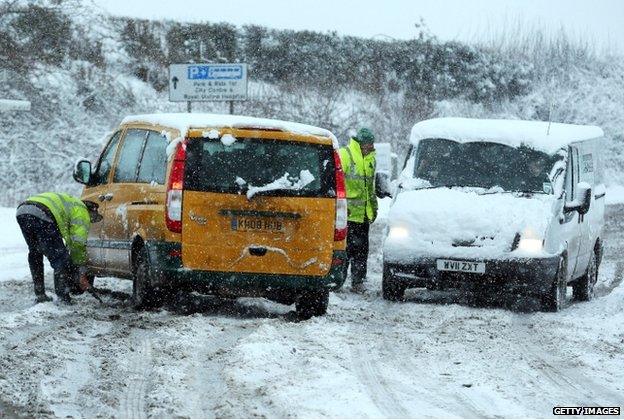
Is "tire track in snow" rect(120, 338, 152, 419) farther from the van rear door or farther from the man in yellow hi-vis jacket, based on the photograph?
the man in yellow hi-vis jacket

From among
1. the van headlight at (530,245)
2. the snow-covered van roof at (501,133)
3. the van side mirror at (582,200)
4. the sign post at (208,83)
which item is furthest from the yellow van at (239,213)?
the sign post at (208,83)

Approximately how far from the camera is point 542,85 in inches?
1818

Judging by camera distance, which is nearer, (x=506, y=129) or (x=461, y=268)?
(x=461, y=268)

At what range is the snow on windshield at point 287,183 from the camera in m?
10.8

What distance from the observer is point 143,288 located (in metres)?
11.2

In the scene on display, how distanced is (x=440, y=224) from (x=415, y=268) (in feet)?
1.73

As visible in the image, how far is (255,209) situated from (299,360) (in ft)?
8.40

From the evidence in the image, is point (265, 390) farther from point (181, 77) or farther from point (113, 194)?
point (181, 77)

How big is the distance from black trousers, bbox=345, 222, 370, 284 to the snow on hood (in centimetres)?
151

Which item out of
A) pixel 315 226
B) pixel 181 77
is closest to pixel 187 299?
pixel 315 226

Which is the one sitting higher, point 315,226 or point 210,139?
point 210,139

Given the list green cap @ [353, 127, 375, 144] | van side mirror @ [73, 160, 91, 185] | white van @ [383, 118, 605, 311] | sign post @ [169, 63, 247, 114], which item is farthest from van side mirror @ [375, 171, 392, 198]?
sign post @ [169, 63, 247, 114]

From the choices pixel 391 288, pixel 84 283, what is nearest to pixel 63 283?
pixel 84 283

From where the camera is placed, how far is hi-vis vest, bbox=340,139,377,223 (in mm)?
14906
